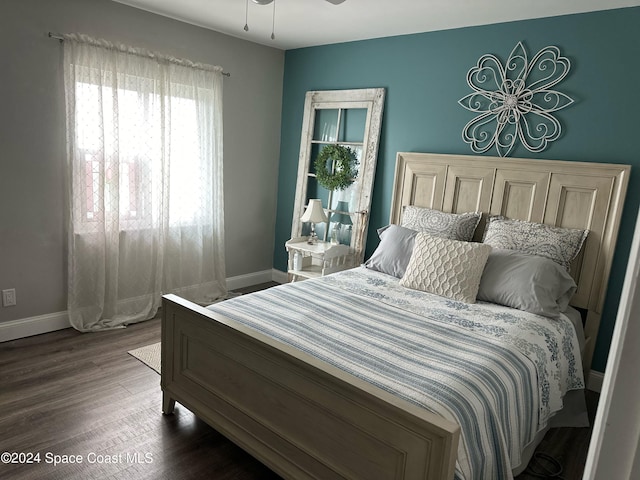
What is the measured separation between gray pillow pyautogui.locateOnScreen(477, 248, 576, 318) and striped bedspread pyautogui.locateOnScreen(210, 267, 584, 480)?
0.07 metres

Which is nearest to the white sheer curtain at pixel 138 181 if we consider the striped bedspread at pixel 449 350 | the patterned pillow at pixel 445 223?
the striped bedspread at pixel 449 350

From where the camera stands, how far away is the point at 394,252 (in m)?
3.31

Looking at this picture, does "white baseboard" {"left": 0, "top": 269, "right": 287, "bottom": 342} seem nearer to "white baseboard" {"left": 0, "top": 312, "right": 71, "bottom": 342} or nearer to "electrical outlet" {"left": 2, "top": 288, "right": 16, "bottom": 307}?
"white baseboard" {"left": 0, "top": 312, "right": 71, "bottom": 342}

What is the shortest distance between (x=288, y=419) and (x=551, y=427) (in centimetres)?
170

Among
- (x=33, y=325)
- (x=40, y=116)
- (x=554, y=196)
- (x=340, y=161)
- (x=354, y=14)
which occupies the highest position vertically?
(x=354, y=14)

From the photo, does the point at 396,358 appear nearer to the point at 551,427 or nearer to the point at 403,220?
the point at 551,427

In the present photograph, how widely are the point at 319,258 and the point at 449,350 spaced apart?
7.02 feet

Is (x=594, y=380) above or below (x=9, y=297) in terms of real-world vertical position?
below

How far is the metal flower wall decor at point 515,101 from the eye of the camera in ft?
10.3

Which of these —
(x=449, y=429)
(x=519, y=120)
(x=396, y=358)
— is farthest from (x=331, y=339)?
(x=519, y=120)

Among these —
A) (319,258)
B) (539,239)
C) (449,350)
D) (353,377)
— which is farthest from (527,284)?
(319,258)

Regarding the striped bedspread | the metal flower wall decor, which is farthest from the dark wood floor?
the metal flower wall decor

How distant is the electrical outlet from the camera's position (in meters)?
3.22

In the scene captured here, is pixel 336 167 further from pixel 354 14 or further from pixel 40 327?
pixel 40 327
